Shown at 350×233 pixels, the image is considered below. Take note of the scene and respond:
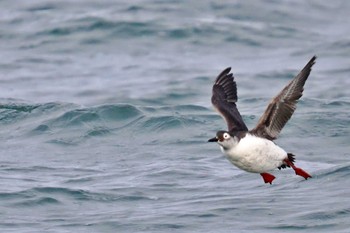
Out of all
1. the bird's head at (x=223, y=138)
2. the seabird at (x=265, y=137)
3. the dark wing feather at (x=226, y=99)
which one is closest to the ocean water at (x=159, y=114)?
the dark wing feather at (x=226, y=99)

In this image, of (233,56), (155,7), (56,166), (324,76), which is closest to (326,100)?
(324,76)

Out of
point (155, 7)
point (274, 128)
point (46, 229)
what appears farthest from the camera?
point (155, 7)

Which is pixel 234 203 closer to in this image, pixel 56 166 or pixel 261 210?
pixel 261 210

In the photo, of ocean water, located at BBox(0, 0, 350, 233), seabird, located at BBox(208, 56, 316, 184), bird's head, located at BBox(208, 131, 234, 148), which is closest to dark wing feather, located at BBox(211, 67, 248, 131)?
seabird, located at BBox(208, 56, 316, 184)

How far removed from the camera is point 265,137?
13.1 meters

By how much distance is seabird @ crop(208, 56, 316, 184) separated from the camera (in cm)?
1257

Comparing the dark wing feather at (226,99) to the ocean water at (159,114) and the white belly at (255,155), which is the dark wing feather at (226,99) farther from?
the ocean water at (159,114)

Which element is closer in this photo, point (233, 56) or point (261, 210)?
point (261, 210)

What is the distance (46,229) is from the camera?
14.9m

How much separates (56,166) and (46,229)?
10.4ft

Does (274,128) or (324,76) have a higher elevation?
(274,128)

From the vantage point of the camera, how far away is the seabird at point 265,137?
41.2 feet

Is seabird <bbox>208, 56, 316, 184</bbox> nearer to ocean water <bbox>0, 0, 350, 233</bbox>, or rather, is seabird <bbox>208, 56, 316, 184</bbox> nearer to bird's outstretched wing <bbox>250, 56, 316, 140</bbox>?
bird's outstretched wing <bbox>250, 56, 316, 140</bbox>

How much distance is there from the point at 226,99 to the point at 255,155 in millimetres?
1839
